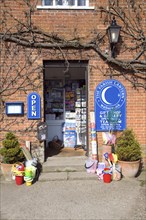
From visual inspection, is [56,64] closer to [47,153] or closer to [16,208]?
[47,153]

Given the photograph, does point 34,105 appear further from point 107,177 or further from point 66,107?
point 107,177

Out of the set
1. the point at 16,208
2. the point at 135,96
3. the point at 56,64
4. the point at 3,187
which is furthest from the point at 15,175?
the point at 135,96

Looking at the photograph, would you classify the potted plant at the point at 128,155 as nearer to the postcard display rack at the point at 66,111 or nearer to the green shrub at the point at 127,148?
the green shrub at the point at 127,148


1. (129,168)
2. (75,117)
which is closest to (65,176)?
(129,168)

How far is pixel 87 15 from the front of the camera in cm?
638

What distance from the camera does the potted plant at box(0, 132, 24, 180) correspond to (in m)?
5.73

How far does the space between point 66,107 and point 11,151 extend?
2989 millimetres

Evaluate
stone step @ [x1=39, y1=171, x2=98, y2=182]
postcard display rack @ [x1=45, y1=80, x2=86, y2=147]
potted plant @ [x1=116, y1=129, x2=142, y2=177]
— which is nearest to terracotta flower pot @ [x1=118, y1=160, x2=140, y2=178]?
potted plant @ [x1=116, y1=129, x2=142, y2=177]

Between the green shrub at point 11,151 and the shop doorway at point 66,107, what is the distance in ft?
7.37

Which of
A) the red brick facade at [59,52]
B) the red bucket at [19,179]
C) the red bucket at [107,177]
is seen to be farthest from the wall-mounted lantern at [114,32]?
the red bucket at [19,179]

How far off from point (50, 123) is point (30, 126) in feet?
6.17

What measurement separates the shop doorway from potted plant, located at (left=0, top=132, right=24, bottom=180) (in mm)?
2263

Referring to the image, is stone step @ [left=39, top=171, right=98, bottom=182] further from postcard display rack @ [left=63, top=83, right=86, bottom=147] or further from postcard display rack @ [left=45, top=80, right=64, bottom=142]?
postcard display rack @ [left=45, top=80, right=64, bottom=142]

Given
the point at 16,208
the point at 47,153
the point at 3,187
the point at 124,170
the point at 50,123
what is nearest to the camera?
the point at 16,208
